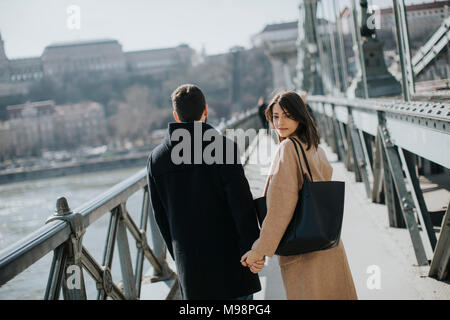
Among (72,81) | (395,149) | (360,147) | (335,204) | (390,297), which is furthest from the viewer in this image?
(72,81)

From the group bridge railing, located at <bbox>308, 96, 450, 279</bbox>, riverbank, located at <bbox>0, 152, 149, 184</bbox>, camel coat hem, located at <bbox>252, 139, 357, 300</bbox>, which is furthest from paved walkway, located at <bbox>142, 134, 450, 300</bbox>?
riverbank, located at <bbox>0, 152, 149, 184</bbox>

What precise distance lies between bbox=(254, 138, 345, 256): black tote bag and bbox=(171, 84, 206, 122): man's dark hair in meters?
0.52

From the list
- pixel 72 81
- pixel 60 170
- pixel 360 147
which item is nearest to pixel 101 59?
pixel 72 81

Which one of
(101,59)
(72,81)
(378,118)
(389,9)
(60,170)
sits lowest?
(60,170)

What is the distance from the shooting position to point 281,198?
1.74m

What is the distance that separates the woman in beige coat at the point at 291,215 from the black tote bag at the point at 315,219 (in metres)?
0.03

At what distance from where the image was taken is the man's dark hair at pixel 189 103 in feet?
6.40

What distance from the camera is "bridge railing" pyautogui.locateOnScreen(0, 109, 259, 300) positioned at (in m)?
1.65

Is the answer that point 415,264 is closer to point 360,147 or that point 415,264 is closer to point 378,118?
point 378,118

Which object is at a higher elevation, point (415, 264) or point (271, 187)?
point (271, 187)

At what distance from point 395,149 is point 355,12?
6.91 ft

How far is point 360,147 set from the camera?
5.35 metres

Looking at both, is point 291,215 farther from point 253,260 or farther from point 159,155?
point 159,155

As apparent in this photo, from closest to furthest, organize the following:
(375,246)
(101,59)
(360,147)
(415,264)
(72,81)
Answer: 1. (415,264)
2. (375,246)
3. (360,147)
4. (72,81)
5. (101,59)
